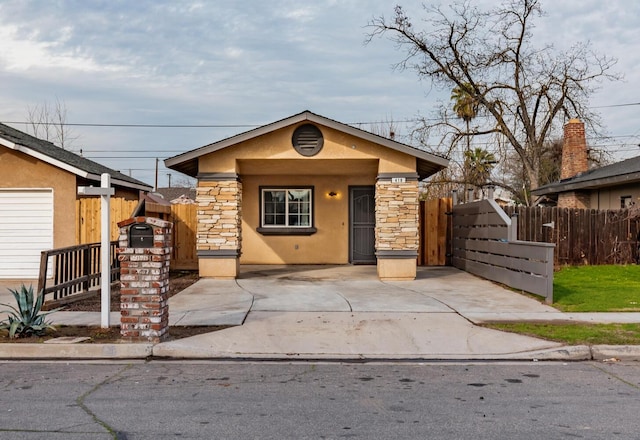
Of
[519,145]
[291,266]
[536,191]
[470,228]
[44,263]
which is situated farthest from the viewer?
[519,145]

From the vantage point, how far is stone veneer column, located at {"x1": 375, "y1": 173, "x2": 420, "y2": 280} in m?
13.9

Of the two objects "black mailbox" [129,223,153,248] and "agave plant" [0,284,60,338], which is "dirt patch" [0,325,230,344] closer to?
"agave plant" [0,284,60,338]

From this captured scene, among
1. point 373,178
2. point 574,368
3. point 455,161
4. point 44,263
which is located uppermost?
point 455,161

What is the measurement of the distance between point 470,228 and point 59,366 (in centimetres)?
1168

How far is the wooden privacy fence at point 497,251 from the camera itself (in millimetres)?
11156

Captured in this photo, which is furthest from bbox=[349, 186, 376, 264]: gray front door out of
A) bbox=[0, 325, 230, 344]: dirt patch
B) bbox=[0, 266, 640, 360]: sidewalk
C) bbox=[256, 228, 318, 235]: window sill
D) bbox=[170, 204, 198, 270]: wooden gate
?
bbox=[0, 325, 230, 344]: dirt patch

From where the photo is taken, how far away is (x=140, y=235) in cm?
773

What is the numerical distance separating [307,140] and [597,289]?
7468mm

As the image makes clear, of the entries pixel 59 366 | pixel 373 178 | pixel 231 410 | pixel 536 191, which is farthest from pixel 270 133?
pixel 536 191

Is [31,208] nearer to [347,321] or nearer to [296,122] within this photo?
[296,122]

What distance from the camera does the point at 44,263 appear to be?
410 inches

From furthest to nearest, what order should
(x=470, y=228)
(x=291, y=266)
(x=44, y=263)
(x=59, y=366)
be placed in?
(x=291, y=266)
(x=470, y=228)
(x=44, y=263)
(x=59, y=366)

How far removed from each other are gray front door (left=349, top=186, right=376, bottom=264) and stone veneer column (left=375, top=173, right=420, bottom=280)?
12.7 ft

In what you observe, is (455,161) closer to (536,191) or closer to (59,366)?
(536,191)
